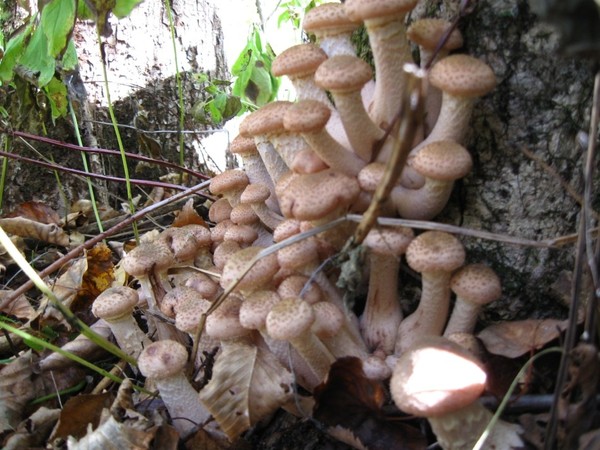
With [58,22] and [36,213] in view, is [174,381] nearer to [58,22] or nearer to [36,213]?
[58,22]

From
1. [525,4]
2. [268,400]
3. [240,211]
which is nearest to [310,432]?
[268,400]

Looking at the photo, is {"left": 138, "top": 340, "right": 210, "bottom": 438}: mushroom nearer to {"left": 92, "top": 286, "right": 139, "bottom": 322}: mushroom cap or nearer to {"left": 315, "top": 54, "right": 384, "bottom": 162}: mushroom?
{"left": 92, "top": 286, "right": 139, "bottom": 322}: mushroom cap

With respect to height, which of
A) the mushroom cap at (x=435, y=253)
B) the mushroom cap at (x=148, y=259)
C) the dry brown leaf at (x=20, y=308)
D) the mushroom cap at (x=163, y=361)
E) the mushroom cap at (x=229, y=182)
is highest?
the mushroom cap at (x=229, y=182)

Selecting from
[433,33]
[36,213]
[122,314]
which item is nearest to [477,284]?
[433,33]

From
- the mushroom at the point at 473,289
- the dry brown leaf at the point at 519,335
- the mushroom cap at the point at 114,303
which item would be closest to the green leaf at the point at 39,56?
the mushroom cap at the point at 114,303

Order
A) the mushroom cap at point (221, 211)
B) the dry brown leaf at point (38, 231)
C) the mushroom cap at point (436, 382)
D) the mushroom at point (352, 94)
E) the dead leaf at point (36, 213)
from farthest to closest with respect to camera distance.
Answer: the dead leaf at point (36, 213), the dry brown leaf at point (38, 231), the mushroom cap at point (221, 211), the mushroom at point (352, 94), the mushroom cap at point (436, 382)

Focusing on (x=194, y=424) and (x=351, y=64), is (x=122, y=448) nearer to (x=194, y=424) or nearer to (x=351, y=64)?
(x=194, y=424)

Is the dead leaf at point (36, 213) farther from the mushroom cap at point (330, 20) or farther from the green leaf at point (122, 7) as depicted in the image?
the mushroom cap at point (330, 20)
